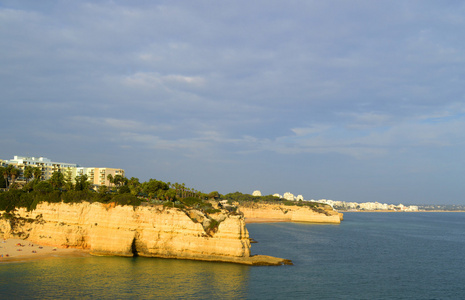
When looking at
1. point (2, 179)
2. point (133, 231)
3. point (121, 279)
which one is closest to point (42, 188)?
point (133, 231)

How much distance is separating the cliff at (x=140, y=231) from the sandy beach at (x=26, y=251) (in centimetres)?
159

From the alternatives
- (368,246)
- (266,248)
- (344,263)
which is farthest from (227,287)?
(368,246)

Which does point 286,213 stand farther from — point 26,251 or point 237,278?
point 26,251

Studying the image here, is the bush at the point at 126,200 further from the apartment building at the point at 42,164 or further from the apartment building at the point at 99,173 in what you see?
the apartment building at the point at 42,164

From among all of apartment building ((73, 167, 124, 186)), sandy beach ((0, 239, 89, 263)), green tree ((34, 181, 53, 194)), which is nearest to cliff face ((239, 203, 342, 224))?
apartment building ((73, 167, 124, 186))

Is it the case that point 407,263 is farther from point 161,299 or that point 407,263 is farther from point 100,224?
point 100,224

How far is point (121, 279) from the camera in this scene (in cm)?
4062

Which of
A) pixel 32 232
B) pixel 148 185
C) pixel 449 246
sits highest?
pixel 148 185

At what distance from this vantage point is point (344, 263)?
54250mm

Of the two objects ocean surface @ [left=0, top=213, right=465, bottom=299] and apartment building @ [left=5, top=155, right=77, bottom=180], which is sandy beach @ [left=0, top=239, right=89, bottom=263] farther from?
apartment building @ [left=5, top=155, right=77, bottom=180]

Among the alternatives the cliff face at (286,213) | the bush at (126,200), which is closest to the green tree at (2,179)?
the bush at (126,200)

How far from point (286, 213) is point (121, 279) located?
123843 millimetres

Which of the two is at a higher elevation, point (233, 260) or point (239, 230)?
point (239, 230)

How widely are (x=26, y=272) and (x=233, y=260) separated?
27.6m
